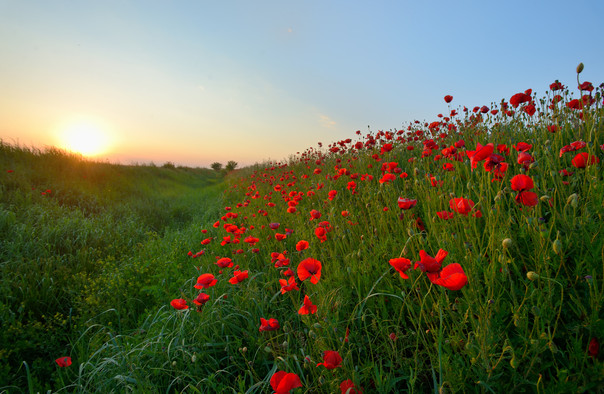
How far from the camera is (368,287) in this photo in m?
1.87

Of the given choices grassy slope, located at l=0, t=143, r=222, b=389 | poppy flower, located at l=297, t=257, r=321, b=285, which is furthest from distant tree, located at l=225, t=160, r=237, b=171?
poppy flower, located at l=297, t=257, r=321, b=285

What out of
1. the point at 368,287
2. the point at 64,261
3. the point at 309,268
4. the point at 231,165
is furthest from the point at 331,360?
the point at 231,165

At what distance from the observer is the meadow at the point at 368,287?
3.81 feet

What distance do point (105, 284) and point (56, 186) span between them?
579 centimetres

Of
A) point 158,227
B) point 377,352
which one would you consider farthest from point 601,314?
point 158,227

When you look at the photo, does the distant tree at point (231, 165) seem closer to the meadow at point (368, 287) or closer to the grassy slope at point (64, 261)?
the grassy slope at point (64, 261)

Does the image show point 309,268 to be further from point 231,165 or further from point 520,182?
point 231,165

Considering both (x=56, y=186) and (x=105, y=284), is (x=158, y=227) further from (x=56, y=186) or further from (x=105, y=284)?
(x=105, y=284)

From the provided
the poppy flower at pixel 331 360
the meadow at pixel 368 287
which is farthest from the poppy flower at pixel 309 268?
the poppy flower at pixel 331 360

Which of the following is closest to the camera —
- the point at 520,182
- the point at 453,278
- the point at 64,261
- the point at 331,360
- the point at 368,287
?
the point at 453,278

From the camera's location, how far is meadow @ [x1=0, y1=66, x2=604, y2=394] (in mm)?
1161

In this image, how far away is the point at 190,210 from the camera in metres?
8.74

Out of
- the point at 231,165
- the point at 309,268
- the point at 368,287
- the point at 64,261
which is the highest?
the point at 231,165

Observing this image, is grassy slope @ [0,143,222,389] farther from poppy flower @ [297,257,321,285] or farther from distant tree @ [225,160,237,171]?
distant tree @ [225,160,237,171]
